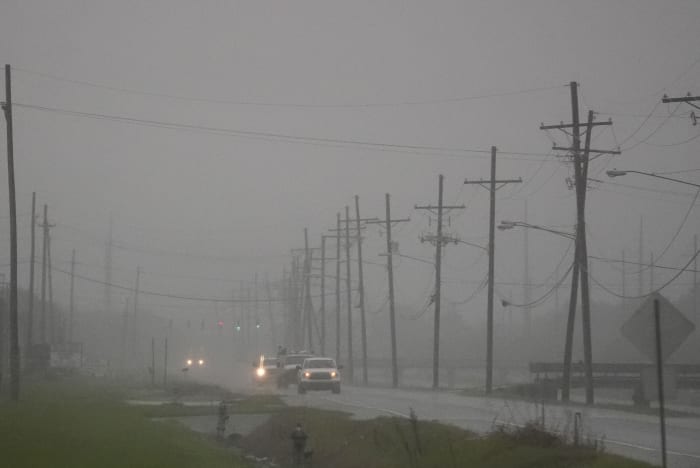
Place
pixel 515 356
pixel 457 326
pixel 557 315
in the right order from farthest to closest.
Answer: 1. pixel 457 326
2. pixel 557 315
3. pixel 515 356

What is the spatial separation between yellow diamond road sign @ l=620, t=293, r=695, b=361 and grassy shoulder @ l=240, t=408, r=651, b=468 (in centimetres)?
188

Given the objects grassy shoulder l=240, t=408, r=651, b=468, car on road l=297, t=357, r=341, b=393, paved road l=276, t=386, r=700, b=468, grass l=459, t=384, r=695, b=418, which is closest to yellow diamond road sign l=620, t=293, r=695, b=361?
grassy shoulder l=240, t=408, r=651, b=468

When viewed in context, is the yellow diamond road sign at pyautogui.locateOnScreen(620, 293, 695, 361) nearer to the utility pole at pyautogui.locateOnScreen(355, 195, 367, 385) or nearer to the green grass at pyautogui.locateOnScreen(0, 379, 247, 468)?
the green grass at pyautogui.locateOnScreen(0, 379, 247, 468)

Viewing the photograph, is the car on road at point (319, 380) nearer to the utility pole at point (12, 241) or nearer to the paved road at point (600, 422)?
the paved road at point (600, 422)

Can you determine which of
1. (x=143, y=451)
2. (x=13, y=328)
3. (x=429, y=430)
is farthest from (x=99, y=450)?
(x=13, y=328)

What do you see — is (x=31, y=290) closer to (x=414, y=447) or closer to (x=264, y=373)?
(x=264, y=373)

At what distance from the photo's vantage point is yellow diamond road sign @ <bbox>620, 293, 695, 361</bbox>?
16.1 metres

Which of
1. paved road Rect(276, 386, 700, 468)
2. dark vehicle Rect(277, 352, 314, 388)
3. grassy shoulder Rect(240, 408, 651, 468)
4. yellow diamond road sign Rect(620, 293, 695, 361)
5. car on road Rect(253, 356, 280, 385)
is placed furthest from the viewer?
car on road Rect(253, 356, 280, 385)

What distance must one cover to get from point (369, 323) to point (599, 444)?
173 metres

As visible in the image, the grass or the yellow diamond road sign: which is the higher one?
the yellow diamond road sign

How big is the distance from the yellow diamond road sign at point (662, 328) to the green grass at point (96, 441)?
27.2ft

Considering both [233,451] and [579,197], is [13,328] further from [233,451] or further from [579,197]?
[579,197]

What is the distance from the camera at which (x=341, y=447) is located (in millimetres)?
23094

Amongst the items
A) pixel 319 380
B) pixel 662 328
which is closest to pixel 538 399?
pixel 319 380
